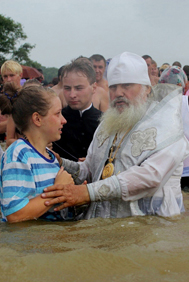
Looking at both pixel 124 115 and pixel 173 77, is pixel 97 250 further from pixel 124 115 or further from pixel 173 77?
pixel 173 77

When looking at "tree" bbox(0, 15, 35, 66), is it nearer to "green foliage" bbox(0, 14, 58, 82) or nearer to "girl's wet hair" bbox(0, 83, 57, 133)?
"green foliage" bbox(0, 14, 58, 82)

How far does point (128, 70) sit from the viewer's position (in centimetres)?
384

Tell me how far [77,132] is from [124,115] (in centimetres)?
141

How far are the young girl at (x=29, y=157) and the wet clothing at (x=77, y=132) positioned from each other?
1.45 m

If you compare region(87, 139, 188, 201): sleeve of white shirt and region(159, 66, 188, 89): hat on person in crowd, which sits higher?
region(159, 66, 188, 89): hat on person in crowd

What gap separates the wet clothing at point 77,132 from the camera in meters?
4.88

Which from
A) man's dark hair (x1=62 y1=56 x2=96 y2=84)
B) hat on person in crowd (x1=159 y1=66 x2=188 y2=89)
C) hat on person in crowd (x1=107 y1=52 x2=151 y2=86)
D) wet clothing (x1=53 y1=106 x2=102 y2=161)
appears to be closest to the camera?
hat on person in crowd (x1=107 y1=52 x2=151 y2=86)

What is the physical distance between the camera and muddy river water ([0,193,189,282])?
207 centimetres

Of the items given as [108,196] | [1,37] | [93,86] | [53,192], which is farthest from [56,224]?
[1,37]

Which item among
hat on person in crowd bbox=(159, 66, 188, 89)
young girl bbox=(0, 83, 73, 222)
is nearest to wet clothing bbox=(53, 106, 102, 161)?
hat on person in crowd bbox=(159, 66, 188, 89)

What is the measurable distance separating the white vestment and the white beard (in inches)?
2.4

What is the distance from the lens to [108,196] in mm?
3219

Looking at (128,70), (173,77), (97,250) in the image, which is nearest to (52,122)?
(128,70)

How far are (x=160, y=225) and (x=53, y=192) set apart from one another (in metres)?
0.93
